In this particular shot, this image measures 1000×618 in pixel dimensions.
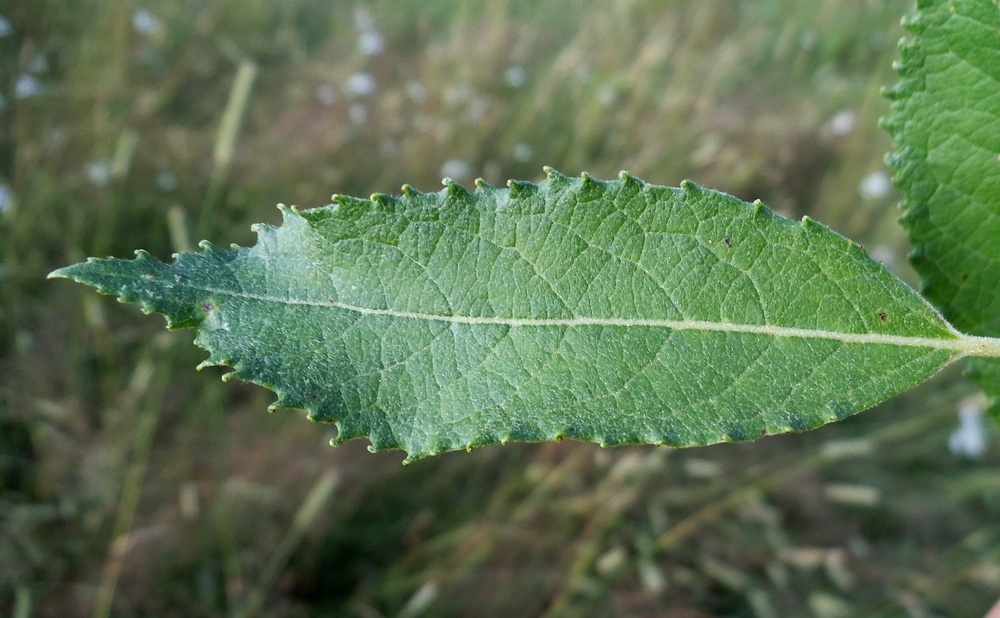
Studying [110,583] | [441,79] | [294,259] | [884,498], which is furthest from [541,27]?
[294,259]

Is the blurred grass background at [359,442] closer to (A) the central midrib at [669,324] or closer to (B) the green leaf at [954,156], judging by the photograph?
(A) the central midrib at [669,324]

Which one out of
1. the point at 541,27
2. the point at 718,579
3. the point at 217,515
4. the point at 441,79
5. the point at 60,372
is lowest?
the point at 718,579

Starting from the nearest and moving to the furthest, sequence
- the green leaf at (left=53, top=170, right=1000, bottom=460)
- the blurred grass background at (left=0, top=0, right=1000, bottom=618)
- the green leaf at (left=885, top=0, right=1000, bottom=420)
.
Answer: the green leaf at (left=53, top=170, right=1000, bottom=460) < the green leaf at (left=885, top=0, right=1000, bottom=420) < the blurred grass background at (left=0, top=0, right=1000, bottom=618)

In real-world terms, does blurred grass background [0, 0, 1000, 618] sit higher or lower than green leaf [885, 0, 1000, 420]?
higher

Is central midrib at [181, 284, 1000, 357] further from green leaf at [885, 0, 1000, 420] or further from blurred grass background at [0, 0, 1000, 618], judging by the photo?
blurred grass background at [0, 0, 1000, 618]

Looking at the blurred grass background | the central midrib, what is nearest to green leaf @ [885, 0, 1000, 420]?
the central midrib

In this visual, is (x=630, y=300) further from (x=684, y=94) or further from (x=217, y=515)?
(x=684, y=94)

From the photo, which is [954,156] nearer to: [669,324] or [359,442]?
[669,324]

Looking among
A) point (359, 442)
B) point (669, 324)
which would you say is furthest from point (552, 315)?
point (359, 442)
